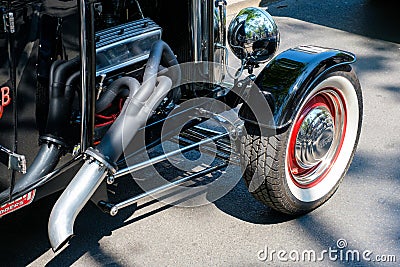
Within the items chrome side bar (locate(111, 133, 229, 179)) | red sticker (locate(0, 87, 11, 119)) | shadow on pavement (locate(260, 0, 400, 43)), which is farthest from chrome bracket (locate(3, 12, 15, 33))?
shadow on pavement (locate(260, 0, 400, 43))

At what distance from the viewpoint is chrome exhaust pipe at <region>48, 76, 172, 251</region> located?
250 cm

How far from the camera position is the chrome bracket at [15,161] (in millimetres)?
2475

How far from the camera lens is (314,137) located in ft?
10.7

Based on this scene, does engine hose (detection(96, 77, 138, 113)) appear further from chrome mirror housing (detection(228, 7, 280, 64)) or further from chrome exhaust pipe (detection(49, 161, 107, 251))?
chrome mirror housing (detection(228, 7, 280, 64))

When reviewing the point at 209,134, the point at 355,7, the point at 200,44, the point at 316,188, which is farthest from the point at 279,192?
the point at 355,7

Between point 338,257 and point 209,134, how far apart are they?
953 millimetres

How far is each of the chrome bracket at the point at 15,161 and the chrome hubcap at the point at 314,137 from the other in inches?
53.2

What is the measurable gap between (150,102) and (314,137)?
0.94 m

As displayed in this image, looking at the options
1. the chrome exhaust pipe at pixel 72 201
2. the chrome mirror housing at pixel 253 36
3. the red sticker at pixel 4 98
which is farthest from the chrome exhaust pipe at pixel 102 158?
the chrome mirror housing at pixel 253 36

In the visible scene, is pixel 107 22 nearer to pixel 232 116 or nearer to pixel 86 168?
pixel 86 168

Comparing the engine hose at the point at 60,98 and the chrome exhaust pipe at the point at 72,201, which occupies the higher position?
the engine hose at the point at 60,98

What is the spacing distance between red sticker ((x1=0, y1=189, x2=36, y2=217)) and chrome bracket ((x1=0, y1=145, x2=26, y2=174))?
12 centimetres

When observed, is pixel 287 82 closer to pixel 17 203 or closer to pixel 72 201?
pixel 72 201

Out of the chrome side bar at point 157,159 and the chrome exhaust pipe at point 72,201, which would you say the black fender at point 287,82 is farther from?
the chrome exhaust pipe at point 72,201
